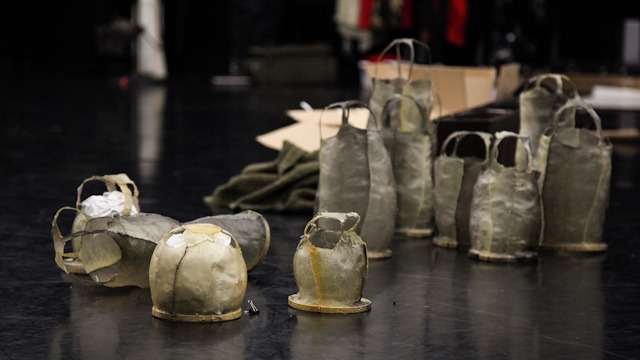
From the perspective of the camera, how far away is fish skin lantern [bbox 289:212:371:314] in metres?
2.56

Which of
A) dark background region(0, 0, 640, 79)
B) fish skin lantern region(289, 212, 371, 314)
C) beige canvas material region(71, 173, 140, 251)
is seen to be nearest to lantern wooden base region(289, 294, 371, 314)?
fish skin lantern region(289, 212, 371, 314)

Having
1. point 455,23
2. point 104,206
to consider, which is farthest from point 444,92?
point 455,23

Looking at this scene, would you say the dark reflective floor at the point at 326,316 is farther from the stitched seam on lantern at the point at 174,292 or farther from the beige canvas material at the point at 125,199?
the beige canvas material at the point at 125,199

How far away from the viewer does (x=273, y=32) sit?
14461 mm

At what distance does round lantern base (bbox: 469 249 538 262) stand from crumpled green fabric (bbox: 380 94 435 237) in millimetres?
399

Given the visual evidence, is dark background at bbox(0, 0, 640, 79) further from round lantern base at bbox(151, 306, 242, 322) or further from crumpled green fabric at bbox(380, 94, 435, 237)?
round lantern base at bbox(151, 306, 242, 322)

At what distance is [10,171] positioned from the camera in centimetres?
512

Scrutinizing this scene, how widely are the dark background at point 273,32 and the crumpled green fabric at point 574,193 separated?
6643 millimetres

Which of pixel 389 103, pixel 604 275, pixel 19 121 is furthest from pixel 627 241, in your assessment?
pixel 19 121

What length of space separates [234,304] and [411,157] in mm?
1325

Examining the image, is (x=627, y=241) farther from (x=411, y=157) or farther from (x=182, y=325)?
(x=182, y=325)

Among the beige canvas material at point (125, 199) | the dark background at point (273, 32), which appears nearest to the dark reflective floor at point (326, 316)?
the beige canvas material at point (125, 199)

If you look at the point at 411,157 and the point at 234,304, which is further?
the point at 411,157

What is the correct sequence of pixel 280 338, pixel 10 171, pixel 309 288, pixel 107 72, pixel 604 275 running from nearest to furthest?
pixel 280 338 → pixel 309 288 → pixel 604 275 → pixel 10 171 → pixel 107 72
